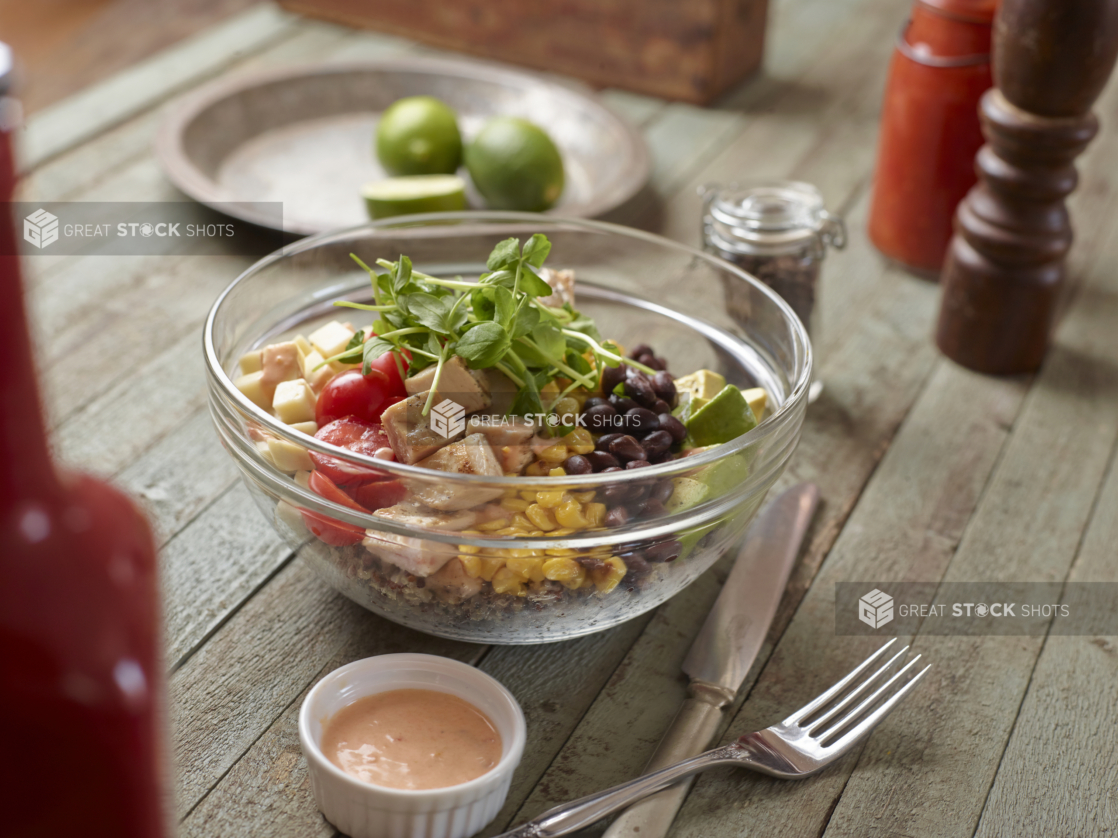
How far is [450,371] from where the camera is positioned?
850 millimetres

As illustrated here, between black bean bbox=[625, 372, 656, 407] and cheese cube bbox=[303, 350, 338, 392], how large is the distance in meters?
0.27

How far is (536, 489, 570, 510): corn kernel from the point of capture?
0.74 metres

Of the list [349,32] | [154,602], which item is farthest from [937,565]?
[349,32]

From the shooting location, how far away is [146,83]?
1.96 metres

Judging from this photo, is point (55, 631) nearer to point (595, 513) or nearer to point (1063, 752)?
point (595, 513)

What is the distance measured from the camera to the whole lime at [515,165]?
1.56m

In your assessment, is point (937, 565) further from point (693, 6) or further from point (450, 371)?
point (693, 6)

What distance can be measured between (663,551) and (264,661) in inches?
14.2

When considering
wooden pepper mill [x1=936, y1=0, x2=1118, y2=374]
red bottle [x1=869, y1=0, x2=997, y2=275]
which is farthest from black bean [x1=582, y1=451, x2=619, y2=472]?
red bottle [x1=869, y1=0, x2=997, y2=275]

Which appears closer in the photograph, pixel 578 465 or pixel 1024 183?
pixel 578 465

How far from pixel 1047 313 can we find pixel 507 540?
36.8 inches

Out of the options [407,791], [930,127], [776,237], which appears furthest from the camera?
[930,127]

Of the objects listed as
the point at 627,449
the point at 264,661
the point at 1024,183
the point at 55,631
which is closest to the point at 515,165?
the point at 1024,183

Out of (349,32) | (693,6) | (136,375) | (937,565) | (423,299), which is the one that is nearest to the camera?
(423,299)
